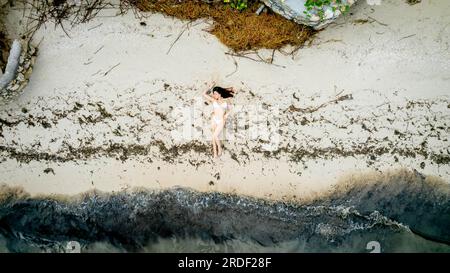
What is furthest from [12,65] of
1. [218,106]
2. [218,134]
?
[218,134]

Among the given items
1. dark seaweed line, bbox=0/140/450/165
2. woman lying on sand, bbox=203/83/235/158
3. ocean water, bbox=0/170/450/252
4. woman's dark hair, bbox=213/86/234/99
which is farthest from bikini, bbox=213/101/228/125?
ocean water, bbox=0/170/450/252

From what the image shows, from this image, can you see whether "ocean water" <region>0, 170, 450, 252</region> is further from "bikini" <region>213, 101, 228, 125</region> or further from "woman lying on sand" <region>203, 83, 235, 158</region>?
"bikini" <region>213, 101, 228, 125</region>

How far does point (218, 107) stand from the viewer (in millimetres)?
5492

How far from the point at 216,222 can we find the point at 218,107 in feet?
5.56

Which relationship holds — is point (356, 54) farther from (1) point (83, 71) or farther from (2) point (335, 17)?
(1) point (83, 71)

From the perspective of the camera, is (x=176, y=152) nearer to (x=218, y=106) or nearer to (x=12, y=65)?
(x=218, y=106)

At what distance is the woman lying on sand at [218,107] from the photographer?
217 inches

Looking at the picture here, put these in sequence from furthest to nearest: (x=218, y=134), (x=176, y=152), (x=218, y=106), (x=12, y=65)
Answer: (x=176, y=152), (x=218, y=134), (x=218, y=106), (x=12, y=65)

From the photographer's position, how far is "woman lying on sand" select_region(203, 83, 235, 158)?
217 inches

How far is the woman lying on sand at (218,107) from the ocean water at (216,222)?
0.91 meters

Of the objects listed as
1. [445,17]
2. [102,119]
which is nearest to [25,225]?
[102,119]

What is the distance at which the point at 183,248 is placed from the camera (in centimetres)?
584

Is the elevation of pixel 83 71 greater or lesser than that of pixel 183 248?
greater

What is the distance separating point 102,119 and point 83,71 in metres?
0.73
